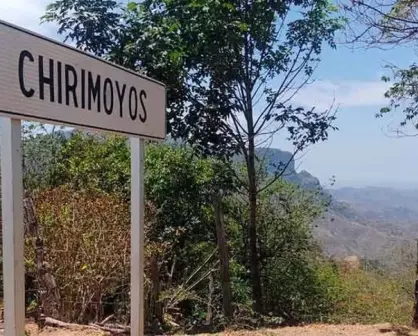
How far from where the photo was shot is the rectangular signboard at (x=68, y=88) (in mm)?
1359

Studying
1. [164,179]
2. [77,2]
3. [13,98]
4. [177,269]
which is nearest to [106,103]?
[13,98]

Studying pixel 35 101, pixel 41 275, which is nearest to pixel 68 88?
pixel 35 101

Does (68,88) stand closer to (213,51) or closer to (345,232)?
(213,51)

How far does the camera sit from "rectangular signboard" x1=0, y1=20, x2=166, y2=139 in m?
1.36

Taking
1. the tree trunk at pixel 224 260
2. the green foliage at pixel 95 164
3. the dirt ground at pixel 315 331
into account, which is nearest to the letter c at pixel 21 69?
the dirt ground at pixel 315 331

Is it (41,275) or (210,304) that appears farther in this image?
(210,304)

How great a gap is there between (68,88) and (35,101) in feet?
0.55

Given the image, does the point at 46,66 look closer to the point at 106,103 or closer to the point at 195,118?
the point at 106,103

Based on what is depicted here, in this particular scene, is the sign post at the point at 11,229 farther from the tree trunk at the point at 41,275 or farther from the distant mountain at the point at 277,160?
the distant mountain at the point at 277,160

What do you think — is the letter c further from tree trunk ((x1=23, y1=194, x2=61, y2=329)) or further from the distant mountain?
the distant mountain

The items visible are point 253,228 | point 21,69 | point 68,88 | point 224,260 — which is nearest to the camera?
point 21,69

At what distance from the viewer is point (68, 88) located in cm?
160

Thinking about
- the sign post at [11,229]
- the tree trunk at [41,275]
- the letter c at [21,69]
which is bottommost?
the tree trunk at [41,275]

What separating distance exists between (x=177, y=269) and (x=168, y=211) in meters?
0.96
